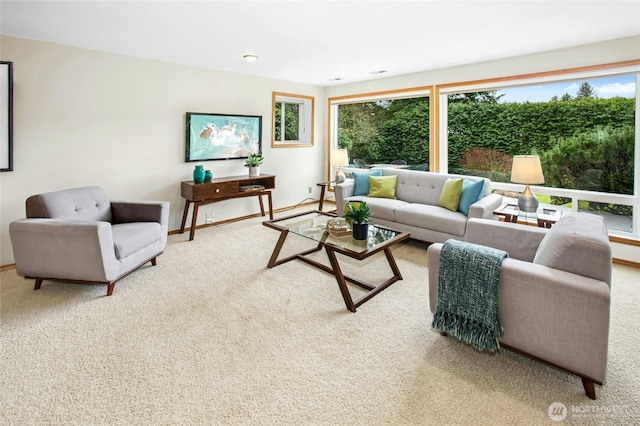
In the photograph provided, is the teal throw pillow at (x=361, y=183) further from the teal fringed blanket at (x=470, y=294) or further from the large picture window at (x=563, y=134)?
the teal fringed blanket at (x=470, y=294)

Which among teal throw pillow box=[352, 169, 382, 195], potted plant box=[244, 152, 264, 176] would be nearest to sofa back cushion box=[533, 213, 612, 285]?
teal throw pillow box=[352, 169, 382, 195]

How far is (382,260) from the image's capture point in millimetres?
3547

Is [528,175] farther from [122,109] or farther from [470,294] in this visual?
[122,109]

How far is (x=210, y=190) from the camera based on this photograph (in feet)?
14.7

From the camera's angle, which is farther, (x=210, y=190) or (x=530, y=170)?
(x=210, y=190)

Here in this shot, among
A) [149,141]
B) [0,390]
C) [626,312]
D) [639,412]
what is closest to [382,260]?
[626,312]

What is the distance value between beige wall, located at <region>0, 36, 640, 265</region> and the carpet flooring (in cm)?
132

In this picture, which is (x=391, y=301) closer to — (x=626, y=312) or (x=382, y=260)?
(x=382, y=260)

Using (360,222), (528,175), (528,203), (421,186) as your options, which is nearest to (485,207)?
(528,203)

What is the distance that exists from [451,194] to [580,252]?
7.70ft

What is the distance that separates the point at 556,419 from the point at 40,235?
3614mm

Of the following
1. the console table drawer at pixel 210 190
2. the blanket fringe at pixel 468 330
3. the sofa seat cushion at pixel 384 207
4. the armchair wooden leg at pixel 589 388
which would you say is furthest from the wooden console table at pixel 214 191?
the armchair wooden leg at pixel 589 388

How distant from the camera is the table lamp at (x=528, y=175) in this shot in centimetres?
346

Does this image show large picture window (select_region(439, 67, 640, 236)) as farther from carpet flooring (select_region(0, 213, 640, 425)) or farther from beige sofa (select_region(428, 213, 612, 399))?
beige sofa (select_region(428, 213, 612, 399))
